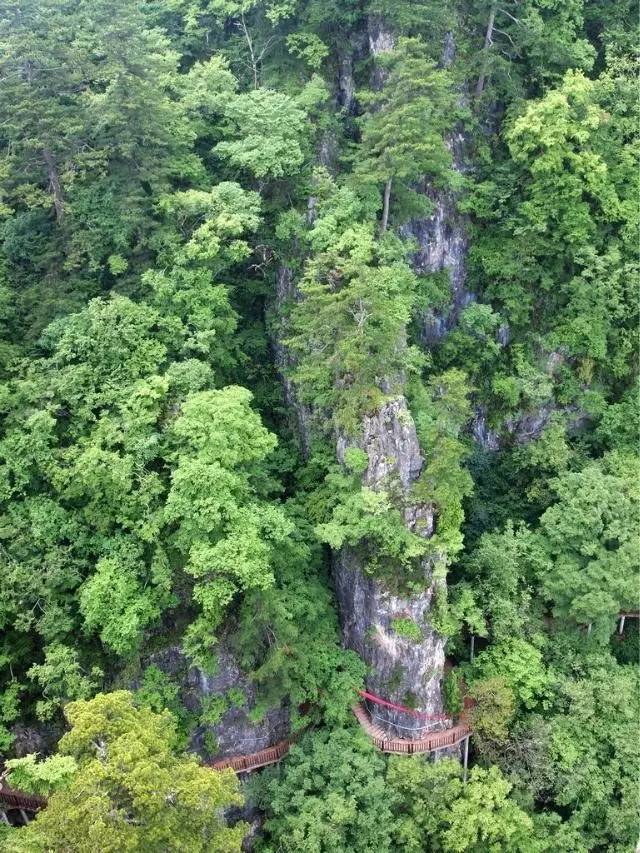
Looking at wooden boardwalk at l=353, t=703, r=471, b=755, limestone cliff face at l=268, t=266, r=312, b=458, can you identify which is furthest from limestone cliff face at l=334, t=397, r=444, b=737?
limestone cliff face at l=268, t=266, r=312, b=458

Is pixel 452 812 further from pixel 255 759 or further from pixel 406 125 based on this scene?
pixel 406 125

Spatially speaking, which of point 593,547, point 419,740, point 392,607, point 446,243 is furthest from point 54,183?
point 419,740

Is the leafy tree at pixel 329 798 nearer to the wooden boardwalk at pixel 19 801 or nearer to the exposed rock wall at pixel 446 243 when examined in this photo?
the wooden boardwalk at pixel 19 801

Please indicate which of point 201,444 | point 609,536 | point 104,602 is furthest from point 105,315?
point 609,536

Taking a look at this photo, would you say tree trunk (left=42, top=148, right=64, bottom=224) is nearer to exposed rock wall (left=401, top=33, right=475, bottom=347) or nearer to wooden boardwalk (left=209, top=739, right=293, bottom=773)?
exposed rock wall (left=401, top=33, right=475, bottom=347)

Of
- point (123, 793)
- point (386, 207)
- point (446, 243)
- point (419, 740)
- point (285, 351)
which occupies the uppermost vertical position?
point (386, 207)

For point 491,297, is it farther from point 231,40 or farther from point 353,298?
point 231,40
